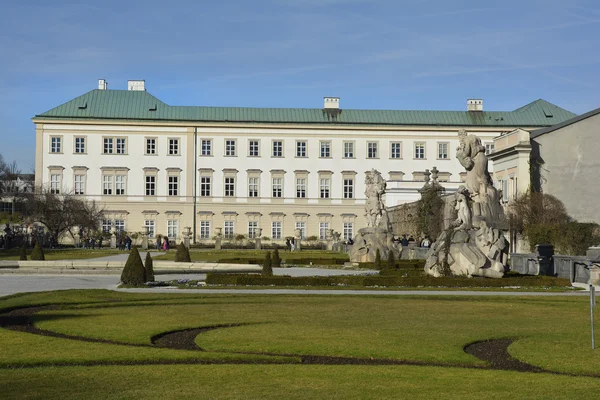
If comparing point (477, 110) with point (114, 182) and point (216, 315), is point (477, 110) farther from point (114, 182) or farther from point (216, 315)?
point (216, 315)

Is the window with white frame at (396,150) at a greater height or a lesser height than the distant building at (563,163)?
greater

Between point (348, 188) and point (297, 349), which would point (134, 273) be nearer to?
point (297, 349)

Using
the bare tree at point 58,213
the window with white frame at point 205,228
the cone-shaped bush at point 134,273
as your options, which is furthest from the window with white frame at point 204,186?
the cone-shaped bush at point 134,273

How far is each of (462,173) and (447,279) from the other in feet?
185

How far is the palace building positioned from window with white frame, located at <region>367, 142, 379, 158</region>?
89mm

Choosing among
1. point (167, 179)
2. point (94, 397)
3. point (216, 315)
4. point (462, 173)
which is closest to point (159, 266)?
point (216, 315)

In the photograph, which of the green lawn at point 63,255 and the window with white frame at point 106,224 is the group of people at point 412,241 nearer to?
the green lawn at point 63,255

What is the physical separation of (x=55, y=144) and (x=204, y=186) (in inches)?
521

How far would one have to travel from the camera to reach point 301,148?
82250 millimetres

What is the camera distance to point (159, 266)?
36938mm

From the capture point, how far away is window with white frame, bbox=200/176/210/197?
80938 millimetres

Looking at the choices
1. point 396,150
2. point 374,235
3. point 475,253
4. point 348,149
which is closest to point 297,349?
point 475,253

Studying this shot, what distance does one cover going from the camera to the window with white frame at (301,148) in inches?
3238

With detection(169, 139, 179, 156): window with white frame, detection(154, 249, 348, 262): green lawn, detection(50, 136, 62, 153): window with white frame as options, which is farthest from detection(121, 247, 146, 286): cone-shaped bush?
detection(50, 136, 62, 153): window with white frame
